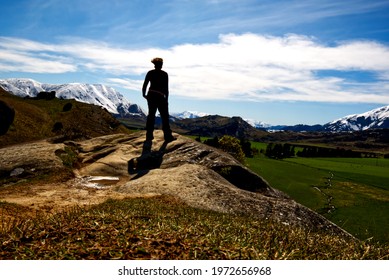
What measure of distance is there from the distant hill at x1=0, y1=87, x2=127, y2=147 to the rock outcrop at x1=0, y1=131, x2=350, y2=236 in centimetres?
1947

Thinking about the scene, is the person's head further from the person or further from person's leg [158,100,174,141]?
person's leg [158,100,174,141]

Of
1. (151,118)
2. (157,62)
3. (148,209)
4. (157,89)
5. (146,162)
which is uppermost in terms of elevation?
(157,62)

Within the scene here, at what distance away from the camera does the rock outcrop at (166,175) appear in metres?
19.7

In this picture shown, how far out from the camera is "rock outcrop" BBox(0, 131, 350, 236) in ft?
64.6

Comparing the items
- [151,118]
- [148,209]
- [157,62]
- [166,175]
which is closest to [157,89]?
[157,62]

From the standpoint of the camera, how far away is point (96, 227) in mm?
9242

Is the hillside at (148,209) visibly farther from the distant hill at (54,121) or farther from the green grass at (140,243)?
the distant hill at (54,121)

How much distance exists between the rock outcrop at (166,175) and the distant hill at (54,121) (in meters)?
19.5

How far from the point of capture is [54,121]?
218 ft

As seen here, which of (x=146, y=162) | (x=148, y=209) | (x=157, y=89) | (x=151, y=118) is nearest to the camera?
(x=148, y=209)

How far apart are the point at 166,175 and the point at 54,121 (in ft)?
164

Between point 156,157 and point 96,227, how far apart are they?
64.8 feet

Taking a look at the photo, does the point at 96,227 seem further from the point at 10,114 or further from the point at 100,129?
the point at 100,129

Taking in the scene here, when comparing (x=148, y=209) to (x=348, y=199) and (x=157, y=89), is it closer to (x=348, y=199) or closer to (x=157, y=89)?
(x=157, y=89)
